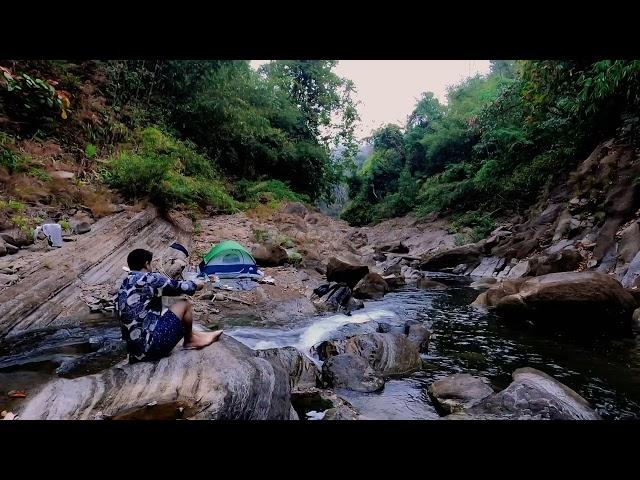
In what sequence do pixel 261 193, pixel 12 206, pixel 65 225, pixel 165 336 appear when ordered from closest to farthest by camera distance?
pixel 165 336, pixel 12 206, pixel 65 225, pixel 261 193

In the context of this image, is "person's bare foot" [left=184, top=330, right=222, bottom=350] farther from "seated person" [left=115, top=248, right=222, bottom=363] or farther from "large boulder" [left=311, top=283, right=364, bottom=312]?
"large boulder" [left=311, top=283, right=364, bottom=312]

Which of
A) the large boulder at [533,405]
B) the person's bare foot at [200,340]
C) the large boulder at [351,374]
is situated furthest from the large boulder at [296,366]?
the large boulder at [533,405]

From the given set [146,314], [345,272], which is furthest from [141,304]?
[345,272]

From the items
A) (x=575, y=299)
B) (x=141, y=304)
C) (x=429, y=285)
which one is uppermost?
(x=141, y=304)

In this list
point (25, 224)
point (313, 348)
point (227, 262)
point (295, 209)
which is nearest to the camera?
point (313, 348)

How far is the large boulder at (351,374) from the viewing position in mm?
4660

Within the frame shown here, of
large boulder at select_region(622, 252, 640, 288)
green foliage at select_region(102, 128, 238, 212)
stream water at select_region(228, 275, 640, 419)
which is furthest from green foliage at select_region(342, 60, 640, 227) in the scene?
A: green foliage at select_region(102, 128, 238, 212)

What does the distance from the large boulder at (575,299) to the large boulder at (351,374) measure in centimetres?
404

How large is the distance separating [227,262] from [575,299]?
7310mm

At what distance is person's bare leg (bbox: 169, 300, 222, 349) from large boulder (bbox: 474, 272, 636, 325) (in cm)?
610

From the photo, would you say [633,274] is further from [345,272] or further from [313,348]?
[313,348]

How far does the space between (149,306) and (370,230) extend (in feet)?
88.9

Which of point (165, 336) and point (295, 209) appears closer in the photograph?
point (165, 336)

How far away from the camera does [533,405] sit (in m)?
3.71
